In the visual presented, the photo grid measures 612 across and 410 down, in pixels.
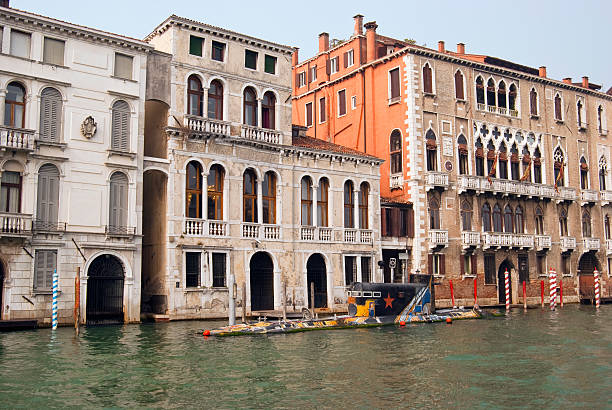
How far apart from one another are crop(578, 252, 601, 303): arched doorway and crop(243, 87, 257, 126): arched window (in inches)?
1027

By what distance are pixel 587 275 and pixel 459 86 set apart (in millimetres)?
16341

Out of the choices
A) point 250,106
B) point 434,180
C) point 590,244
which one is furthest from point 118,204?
point 590,244

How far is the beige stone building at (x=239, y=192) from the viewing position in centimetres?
2975

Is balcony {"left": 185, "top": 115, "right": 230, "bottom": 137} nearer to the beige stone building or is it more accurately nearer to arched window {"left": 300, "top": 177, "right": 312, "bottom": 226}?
the beige stone building

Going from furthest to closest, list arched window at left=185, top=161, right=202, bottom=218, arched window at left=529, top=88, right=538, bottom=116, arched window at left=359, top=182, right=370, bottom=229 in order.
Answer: arched window at left=529, top=88, right=538, bottom=116
arched window at left=359, top=182, right=370, bottom=229
arched window at left=185, top=161, right=202, bottom=218

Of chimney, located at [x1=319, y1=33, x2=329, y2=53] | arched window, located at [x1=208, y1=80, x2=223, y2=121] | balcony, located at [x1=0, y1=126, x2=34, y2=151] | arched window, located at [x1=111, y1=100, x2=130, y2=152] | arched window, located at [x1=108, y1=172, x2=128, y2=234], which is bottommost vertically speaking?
arched window, located at [x1=108, y1=172, x2=128, y2=234]

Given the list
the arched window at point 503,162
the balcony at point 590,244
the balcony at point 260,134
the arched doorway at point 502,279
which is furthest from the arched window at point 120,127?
the balcony at point 590,244

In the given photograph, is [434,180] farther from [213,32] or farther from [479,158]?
[213,32]

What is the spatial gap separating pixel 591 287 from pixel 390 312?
23.2 metres

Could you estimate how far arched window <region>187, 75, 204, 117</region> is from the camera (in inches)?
1214

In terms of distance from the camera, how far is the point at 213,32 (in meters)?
31.3

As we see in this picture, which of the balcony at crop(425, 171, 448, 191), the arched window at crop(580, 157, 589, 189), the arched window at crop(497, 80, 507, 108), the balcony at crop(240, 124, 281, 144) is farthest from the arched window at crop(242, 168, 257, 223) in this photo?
the arched window at crop(580, 157, 589, 189)

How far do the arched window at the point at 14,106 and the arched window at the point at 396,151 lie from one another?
69.5ft

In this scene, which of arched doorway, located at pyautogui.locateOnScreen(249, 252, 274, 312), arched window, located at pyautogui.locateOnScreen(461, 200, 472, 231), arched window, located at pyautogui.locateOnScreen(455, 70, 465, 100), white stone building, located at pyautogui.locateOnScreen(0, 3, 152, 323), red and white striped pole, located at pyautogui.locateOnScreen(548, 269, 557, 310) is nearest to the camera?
white stone building, located at pyautogui.locateOnScreen(0, 3, 152, 323)
